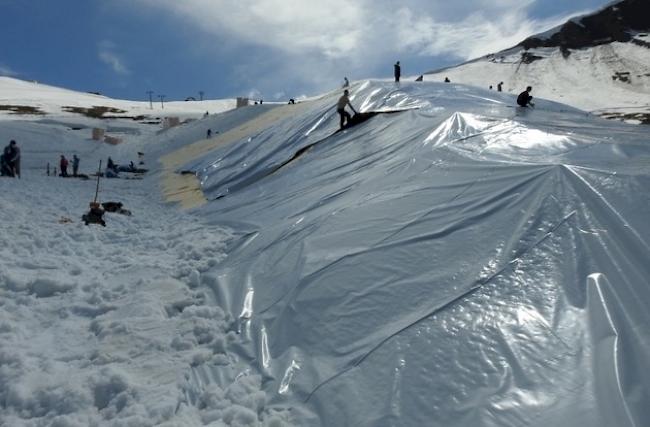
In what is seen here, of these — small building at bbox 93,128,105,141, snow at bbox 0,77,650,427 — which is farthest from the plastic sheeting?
small building at bbox 93,128,105,141

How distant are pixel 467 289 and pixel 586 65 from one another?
248 feet

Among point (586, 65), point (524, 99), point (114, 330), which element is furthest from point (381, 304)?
point (586, 65)

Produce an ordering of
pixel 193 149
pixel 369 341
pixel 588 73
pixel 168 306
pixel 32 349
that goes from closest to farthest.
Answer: pixel 369 341 → pixel 32 349 → pixel 168 306 → pixel 193 149 → pixel 588 73

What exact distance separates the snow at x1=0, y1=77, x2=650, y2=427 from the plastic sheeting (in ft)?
0.04

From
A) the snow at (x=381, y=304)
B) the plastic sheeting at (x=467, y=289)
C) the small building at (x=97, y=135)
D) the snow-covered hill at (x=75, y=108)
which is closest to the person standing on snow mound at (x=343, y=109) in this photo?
the snow at (x=381, y=304)

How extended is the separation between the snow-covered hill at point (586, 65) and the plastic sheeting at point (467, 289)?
46.9 meters

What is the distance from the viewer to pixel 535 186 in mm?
3727

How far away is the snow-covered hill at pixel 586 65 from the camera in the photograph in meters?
54.8

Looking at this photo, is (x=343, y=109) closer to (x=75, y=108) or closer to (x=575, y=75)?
(x=75, y=108)

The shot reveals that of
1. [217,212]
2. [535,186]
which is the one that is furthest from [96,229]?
[535,186]

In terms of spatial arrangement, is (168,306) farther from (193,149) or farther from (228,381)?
(193,149)

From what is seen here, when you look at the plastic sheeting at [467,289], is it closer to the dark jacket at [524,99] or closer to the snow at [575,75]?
the dark jacket at [524,99]

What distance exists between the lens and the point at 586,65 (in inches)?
2586

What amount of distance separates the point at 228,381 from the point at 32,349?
1393 mm
